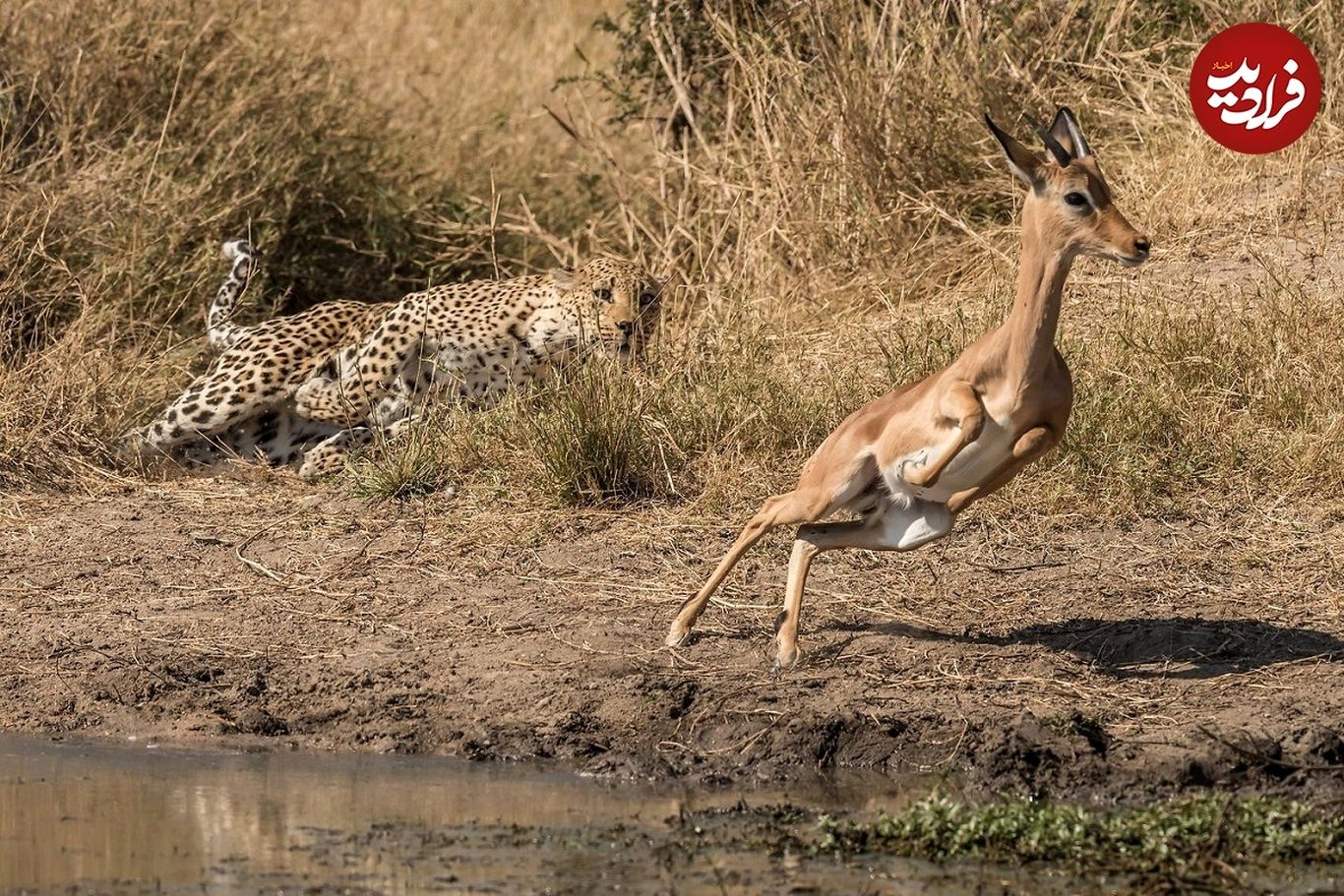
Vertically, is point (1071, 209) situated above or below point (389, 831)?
above

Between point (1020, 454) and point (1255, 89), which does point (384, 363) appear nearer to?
point (1020, 454)

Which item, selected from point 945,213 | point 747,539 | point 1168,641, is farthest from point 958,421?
point 945,213

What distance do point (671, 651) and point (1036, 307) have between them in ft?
5.52

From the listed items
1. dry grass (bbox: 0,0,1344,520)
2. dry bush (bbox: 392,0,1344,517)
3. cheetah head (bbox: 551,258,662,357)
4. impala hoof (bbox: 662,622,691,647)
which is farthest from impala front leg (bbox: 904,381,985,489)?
cheetah head (bbox: 551,258,662,357)

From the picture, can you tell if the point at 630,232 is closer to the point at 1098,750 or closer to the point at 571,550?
the point at 571,550

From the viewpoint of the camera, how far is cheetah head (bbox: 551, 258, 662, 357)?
31.4ft

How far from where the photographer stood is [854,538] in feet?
22.4

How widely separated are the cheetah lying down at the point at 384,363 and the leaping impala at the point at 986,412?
3035 mm

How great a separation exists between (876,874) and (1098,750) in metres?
1.29

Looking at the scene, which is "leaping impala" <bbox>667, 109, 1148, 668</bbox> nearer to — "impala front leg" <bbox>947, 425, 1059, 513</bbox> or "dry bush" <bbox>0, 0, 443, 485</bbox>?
"impala front leg" <bbox>947, 425, 1059, 513</bbox>

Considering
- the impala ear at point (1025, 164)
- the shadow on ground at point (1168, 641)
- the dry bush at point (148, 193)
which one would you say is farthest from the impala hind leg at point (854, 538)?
the dry bush at point (148, 193)

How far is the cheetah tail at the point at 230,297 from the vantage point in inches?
407

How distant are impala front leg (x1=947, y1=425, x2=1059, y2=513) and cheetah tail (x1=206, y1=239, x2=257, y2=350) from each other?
4981mm

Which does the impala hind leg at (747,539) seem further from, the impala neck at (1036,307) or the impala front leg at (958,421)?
the impala neck at (1036,307)
